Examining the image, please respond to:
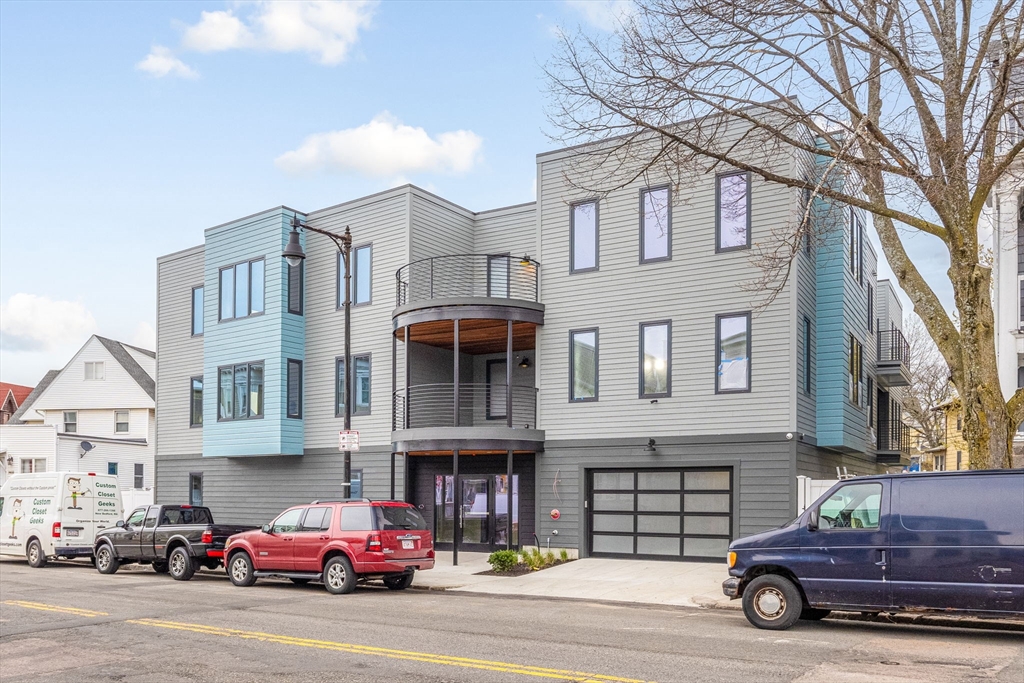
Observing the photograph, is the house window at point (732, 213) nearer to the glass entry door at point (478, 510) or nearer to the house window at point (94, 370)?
the glass entry door at point (478, 510)

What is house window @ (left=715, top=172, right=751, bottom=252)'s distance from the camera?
20.2 metres

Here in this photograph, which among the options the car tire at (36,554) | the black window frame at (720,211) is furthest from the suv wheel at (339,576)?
the car tire at (36,554)

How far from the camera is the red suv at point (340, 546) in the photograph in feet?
53.7

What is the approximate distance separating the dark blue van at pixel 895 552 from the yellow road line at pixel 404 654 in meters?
3.93

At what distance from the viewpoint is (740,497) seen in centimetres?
1962

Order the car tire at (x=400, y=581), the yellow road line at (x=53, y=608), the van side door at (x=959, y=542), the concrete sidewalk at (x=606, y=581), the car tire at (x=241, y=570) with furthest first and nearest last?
the car tire at (x=241, y=570) → the car tire at (x=400, y=581) → the concrete sidewalk at (x=606, y=581) → the yellow road line at (x=53, y=608) → the van side door at (x=959, y=542)

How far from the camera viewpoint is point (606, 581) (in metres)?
17.7

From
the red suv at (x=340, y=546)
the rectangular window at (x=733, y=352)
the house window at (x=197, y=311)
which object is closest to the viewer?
the red suv at (x=340, y=546)

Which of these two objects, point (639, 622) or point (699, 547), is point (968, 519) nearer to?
point (639, 622)

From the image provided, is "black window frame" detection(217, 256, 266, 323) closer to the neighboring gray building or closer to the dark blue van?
the neighboring gray building

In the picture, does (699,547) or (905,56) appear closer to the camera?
(905,56)

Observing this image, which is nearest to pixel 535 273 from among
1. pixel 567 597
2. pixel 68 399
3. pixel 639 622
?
pixel 567 597

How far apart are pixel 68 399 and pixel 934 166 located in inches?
1923

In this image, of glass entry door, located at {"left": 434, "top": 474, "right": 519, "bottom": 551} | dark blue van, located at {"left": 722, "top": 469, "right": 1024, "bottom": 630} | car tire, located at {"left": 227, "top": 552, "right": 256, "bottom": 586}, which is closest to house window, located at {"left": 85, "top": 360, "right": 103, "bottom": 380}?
glass entry door, located at {"left": 434, "top": 474, "right": 519, "bottom": 551}
